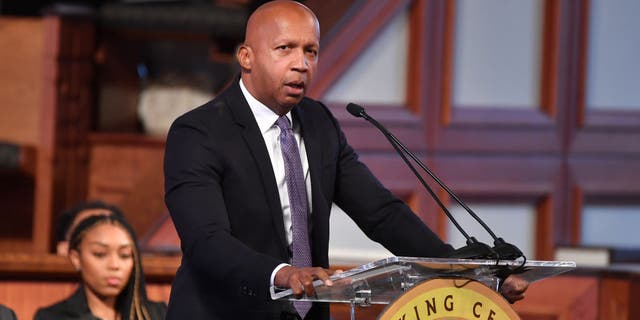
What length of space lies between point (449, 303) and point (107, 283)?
1691 mm

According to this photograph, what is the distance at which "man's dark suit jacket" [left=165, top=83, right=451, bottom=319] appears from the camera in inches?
82.0

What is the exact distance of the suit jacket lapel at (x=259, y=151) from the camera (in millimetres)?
2207

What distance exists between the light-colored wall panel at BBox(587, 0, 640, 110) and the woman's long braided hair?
1.88m

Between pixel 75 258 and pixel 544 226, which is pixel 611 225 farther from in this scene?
pixel 75 258

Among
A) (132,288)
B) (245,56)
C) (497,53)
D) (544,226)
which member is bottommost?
(132,288)

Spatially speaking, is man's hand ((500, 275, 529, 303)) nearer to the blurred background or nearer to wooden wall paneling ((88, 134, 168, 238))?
the blurred background

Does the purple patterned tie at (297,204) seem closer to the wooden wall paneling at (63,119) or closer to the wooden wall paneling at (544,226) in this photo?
the wooden wall paneling at (544,226)

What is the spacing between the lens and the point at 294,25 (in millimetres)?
2195

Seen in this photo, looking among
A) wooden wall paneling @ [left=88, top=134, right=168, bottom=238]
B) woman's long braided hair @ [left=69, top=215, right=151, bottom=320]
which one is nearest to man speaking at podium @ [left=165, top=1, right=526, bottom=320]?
woman's long braided hair @ [left=69, top=215, right=151, bottom=320]

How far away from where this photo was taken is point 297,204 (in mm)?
2244

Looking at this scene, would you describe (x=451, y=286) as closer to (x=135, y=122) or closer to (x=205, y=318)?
(x=205, y=318)

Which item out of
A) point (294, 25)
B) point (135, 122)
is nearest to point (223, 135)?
point (294, 25)

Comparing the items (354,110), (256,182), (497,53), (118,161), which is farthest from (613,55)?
(256,182)

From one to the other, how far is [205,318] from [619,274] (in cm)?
164
